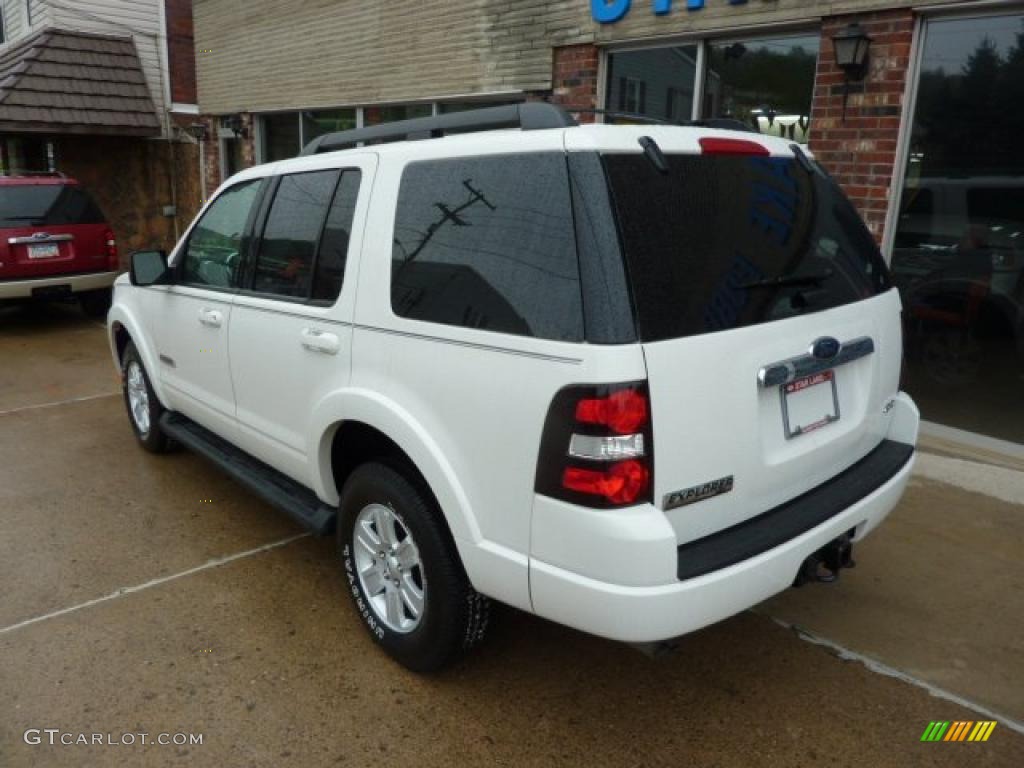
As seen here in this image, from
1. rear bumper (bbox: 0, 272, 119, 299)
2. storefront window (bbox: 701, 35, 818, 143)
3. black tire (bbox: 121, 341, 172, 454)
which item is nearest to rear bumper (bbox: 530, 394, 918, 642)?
black tire (bbox: 121, 341, 172, 454)

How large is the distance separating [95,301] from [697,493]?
32.3ft

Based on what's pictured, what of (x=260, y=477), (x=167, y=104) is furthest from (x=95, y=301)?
(x=260, y=477)

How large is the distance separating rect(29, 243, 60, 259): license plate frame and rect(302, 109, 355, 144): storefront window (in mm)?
3591

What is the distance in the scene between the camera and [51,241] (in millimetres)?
9102

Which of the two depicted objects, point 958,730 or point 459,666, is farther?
point 459,666

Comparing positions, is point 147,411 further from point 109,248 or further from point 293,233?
point 109,248

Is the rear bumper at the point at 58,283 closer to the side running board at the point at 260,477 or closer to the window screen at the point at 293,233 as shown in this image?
the side running board at the point at 260,477

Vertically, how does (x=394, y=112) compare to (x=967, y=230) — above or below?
above

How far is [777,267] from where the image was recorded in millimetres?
2580

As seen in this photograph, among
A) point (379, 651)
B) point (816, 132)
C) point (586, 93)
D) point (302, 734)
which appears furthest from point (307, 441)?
point (586, 93)

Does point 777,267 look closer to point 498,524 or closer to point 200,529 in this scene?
point 498,524

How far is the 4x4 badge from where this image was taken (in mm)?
2213

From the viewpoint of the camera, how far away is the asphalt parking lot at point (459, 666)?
8.55ft

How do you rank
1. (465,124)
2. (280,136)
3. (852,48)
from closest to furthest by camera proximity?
1. (465,124)
2. (852,48)
3. (280,136)
